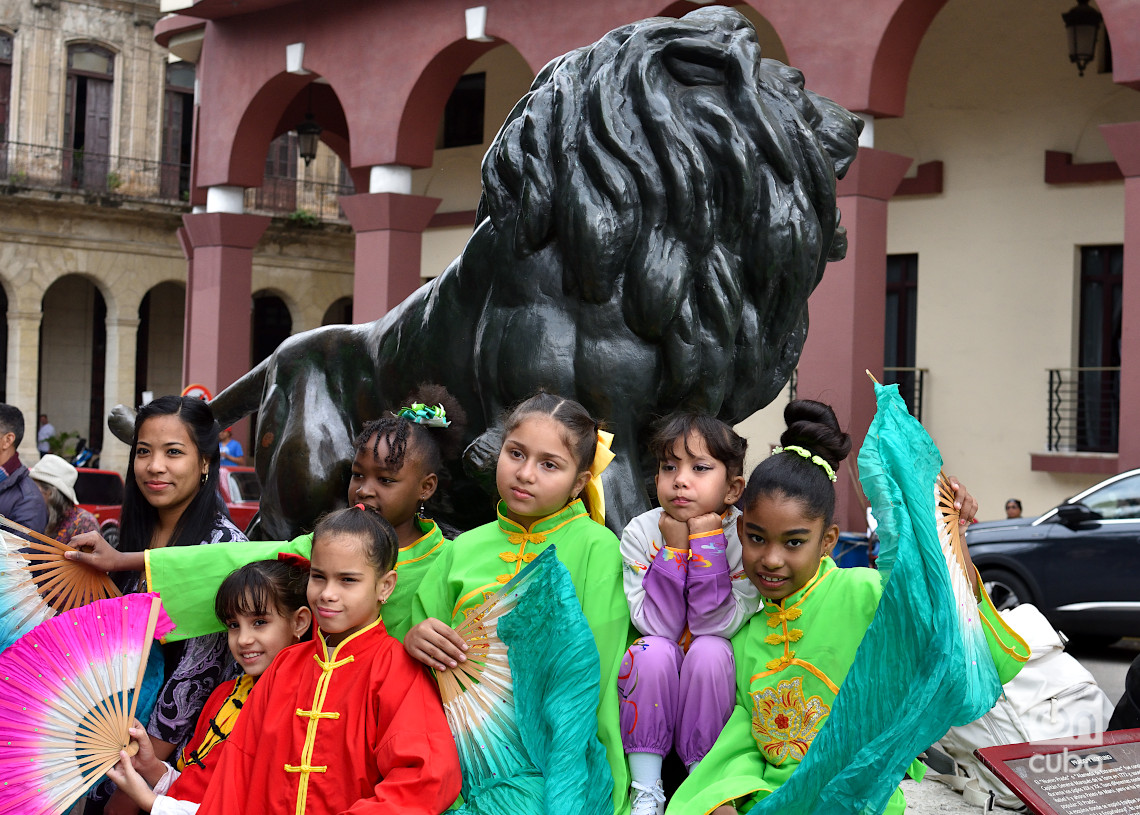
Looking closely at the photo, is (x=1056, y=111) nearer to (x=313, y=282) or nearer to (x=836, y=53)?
(x=836, y=53)

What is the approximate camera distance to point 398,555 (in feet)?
10.2

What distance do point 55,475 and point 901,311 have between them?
1037 cm

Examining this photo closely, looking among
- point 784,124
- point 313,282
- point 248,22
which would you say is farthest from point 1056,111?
point 313,282

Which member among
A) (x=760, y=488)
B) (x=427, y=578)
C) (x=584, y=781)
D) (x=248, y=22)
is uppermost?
(x=248, y=22)

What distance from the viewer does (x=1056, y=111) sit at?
533 inches

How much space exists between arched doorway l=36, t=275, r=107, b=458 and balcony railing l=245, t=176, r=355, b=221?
428cm

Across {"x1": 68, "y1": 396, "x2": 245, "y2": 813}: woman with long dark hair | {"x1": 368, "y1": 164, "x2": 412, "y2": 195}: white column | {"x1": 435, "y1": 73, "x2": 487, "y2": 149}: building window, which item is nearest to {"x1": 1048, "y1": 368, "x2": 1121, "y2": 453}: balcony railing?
{"x1": 368, "y1": 164, "x2": 412, "y2": 195}: white column

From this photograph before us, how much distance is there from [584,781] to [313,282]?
82.4 ft

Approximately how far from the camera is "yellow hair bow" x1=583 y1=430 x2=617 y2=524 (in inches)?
117

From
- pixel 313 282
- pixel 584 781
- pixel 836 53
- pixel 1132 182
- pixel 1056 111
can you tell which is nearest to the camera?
pixel 584 781

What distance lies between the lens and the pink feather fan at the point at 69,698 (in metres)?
2.76

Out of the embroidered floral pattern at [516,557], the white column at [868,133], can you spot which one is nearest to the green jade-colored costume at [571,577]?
the embroidered floral pattern at [516,557]

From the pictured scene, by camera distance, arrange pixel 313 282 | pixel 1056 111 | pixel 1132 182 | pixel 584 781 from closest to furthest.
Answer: pixel 584 781
pixel 1132 182
pixel 1056 111
pixel 313 282

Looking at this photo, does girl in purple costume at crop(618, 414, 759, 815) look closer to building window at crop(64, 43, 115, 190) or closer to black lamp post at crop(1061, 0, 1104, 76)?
black lamp post at crop(1061, 0, 1104, 76)
